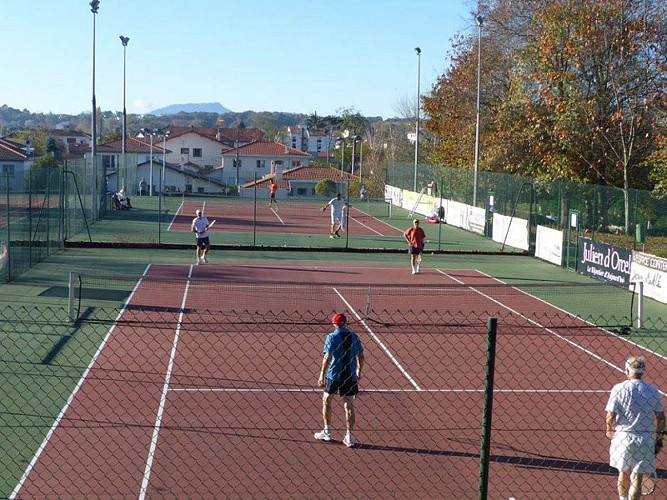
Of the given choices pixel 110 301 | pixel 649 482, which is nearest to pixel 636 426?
pixel 649 482

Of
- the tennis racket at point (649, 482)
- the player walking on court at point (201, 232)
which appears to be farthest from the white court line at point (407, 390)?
the player walking on court at point (201, 232)

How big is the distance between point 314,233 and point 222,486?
32.8 m

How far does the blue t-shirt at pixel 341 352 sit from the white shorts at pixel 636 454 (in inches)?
145

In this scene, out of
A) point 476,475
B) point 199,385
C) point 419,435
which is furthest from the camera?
point 199,385

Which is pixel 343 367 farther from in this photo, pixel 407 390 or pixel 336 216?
pixel 336 216

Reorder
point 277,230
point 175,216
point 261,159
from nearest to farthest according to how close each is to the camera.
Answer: point 277,230 < point 175,216 < point 261,159

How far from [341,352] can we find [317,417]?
6.40 feet

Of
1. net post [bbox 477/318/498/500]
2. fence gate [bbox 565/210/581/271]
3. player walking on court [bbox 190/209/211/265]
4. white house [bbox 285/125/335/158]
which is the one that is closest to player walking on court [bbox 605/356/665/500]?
net post [bbox 477/318/498/500]

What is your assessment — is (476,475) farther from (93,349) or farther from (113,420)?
(93,349)

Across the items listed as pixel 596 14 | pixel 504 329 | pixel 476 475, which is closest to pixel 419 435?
pixel 476 475

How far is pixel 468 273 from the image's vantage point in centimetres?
3017

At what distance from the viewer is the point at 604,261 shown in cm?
2877

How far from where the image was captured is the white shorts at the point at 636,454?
8.21 m

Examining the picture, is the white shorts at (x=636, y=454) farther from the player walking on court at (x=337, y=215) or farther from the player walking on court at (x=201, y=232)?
the player walking on court at (x=337, y=215)
